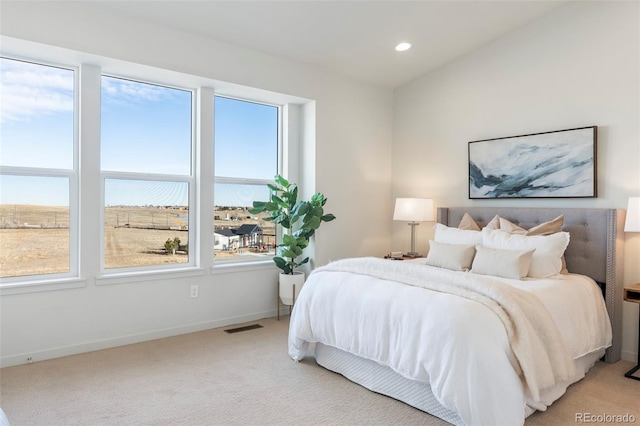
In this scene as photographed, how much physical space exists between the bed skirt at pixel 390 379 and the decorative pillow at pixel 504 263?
0.71 m

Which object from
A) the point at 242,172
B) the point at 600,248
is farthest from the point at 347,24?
the point at 600,248

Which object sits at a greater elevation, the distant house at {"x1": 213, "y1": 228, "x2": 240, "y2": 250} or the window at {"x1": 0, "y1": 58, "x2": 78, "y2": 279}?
the window at {"x1": 0, "y1": 58, "x2": 78, "y2": 279}

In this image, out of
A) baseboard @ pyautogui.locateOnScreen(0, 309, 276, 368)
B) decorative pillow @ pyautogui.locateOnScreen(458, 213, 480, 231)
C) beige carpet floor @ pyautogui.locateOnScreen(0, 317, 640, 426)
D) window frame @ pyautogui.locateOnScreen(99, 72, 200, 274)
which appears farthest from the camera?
decorative pillow @ pyautogui.locateOnScreen(458, 213, 480, 231)

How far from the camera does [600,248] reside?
11.4ft

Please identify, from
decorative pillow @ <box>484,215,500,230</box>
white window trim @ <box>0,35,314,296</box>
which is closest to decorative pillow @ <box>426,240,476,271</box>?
decorative pillow @ <box>484,215,500,230</box>

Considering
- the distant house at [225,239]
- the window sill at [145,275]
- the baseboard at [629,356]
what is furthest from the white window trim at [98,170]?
the baseboard at [629,356]

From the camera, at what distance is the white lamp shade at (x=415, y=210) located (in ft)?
15.3

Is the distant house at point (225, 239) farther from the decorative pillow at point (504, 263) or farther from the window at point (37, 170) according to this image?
the decorative pillow at point (504, 263)

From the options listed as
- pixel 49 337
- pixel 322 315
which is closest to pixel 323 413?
pixel 322 315

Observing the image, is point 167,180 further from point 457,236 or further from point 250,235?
point 457,236

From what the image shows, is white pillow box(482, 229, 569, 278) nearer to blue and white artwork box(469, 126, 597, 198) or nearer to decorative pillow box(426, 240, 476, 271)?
decorative pillow box(426, 240, 476, 271)

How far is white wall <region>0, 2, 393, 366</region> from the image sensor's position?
3.22 m

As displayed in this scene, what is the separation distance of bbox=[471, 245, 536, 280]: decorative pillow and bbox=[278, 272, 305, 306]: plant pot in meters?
1.82

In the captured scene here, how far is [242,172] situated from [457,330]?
3069 mm
